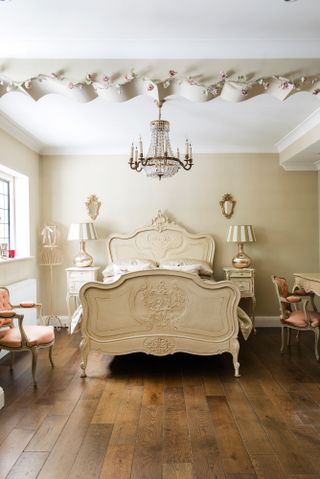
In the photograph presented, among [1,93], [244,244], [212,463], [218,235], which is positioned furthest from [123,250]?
[212,463]

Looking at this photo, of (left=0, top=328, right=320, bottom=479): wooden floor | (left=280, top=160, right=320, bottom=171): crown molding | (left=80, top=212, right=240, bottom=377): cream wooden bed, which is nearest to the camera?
(left=0, top=328, right=320, bottom=479): wooden floor

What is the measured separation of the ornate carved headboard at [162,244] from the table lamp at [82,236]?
0.37 meters

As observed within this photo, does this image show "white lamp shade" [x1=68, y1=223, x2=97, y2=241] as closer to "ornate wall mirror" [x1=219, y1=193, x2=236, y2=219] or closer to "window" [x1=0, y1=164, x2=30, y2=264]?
"window" [x1=0, y1=164, x2=30, y2=264]

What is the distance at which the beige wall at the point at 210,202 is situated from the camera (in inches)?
246

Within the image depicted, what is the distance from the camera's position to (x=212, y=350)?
12.5 ft

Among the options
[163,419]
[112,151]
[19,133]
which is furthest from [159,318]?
[112,151]

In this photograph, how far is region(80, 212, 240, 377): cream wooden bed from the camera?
376 cm

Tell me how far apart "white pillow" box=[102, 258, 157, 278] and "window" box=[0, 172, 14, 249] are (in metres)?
1.36

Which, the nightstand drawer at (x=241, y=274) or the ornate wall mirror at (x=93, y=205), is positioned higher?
the ornate wall mirror at (x=93, y=205)

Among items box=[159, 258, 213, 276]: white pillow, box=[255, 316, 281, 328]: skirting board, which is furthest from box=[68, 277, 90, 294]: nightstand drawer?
box=[255, 316, 281, 328]: skirting board

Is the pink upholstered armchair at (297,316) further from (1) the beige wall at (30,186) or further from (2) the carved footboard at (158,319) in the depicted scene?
(1) the beige wall at (30,186)

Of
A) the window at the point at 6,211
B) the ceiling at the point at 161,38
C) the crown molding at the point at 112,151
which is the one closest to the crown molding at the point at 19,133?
the crown molding at the point at 112,151

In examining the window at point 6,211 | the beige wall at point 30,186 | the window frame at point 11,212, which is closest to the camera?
the beige wall at point 30,186

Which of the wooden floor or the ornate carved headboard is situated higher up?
the ornate carved headboard
